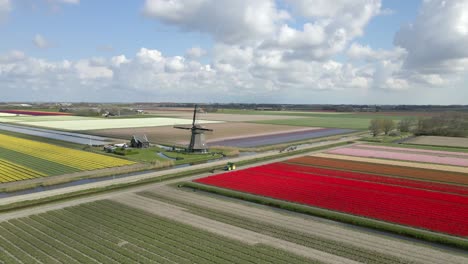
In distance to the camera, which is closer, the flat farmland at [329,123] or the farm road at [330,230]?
the farm road at [330,230]

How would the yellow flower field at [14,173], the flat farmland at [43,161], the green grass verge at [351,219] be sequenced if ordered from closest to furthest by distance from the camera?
the green grass verge at [351,219]
the yellow flower field at [14,173]
the flat farmland at [43,161]

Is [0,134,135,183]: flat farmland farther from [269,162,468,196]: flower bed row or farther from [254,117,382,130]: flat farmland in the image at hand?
[254,117,382,130]: flat farmland

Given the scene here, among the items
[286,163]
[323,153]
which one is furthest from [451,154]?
[286,163]

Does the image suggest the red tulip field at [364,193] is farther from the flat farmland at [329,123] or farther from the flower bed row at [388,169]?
the flat farmland at [329,123]

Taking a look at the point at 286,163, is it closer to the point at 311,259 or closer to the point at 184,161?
the point at 184,161

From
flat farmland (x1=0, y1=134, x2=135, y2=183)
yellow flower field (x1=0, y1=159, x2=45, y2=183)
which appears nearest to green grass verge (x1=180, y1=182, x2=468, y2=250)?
flat farmland (x1=0, y1=134, x2=135, y2=183)

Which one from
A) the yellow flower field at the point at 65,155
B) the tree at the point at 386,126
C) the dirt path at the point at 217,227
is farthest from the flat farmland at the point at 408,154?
the dirt path at the point at 217,227
